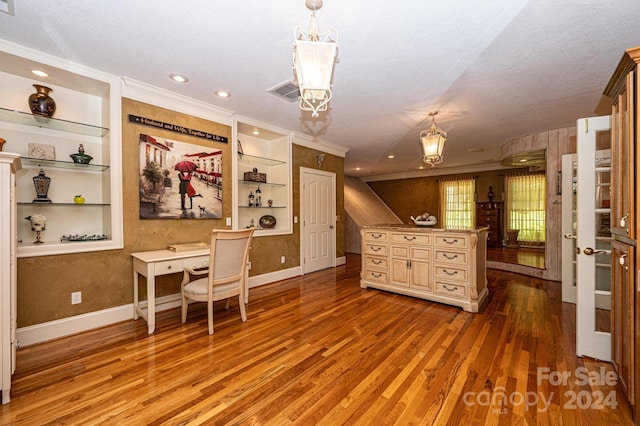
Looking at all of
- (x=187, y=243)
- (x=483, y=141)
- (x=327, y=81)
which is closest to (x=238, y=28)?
(x=327, y=81)

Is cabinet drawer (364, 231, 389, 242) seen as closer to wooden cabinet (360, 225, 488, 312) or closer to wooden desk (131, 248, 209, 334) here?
wooden cabinet (360, 225, 488, 312)

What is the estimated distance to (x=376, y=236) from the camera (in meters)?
3.91

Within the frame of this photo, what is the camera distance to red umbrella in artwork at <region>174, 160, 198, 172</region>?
331 cm

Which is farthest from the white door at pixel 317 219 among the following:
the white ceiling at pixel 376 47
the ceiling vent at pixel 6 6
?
the ceiling vent at pixel 6 6

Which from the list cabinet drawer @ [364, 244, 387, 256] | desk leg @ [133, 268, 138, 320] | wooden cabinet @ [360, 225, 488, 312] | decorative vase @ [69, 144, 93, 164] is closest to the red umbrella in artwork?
decorative vase @ [69, 144, 93, 164]

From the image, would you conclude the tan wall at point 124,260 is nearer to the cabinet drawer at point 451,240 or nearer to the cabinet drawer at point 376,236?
the cabinet drawer at point 376,236

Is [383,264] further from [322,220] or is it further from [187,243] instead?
[187,243]

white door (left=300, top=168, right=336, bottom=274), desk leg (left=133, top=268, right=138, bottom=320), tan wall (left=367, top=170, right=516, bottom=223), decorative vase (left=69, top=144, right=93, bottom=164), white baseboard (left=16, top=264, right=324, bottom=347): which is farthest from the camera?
tan wall (left=367, top=170, right=516, bottom=223)

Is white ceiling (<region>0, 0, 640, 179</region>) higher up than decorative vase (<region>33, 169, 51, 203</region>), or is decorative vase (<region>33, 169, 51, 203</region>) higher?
white ceiling (<region>0, 0, 640, 179</region>)

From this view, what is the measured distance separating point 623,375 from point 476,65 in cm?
271

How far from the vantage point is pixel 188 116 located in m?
3.43

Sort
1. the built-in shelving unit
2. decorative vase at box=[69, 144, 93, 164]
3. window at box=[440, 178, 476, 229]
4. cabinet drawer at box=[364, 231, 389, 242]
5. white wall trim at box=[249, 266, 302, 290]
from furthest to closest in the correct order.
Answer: window at box=[440, 178, 476, 229] < the built-in shelving unit < white wall trim at box=[249, 266, 302, 290] < cabinet drawer at box=[364, 231, 389, 242] < decorative vase at box=[69, 144, 93, 164]

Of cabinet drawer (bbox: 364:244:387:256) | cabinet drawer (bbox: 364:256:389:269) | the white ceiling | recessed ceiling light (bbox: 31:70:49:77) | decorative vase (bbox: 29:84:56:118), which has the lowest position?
cabinet drawer (bbox: 364:256:389:269)

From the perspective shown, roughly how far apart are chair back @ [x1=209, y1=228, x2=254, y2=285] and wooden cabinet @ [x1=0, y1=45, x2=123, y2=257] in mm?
1215
